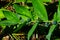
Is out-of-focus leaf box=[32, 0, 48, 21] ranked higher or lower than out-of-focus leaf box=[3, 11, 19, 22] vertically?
higher

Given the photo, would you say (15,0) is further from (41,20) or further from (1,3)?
(41,20)

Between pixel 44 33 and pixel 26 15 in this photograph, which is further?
pixel 44 33

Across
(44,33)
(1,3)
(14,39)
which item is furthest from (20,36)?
(1,3)

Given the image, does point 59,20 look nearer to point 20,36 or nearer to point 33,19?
point 33,19

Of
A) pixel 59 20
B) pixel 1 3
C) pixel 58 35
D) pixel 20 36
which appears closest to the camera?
pixel 59 20

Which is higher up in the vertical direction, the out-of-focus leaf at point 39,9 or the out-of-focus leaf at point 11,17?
the out-of-focus leaf at point 39,9

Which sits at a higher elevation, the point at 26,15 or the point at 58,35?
the point at 26,15

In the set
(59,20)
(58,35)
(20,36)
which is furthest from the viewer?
(20,36)

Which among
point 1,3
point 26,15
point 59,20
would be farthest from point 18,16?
point 1,3

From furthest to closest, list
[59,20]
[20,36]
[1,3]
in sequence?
[1,3]
[20,36]
[59,20]
